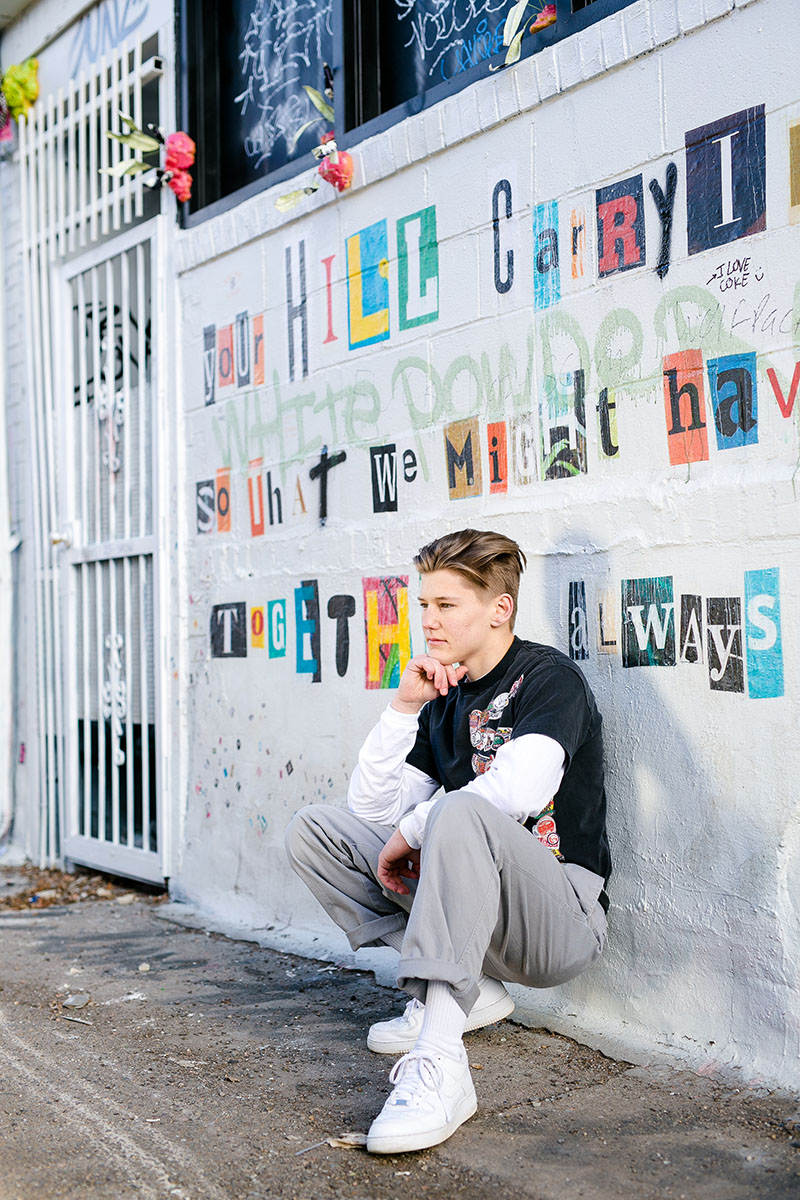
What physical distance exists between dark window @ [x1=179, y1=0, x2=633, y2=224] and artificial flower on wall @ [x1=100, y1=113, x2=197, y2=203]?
0.26 feet

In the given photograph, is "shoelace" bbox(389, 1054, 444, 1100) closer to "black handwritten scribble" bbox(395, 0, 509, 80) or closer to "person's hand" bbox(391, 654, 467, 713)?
"person's hand" bbox(391, 654, 467, 713)

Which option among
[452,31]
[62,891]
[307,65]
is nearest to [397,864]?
[452,31]

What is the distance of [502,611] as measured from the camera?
10.1 feet

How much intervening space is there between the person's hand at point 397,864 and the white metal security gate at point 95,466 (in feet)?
8.06

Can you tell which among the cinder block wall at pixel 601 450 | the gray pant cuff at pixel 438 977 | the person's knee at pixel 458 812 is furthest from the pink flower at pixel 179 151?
the gray pant cuff at pixel 438 977

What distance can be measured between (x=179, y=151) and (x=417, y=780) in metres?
3.17

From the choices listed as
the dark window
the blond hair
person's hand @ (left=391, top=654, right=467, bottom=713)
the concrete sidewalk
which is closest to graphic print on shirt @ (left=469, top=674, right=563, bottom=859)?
person's hand @ (left=391, top=654, right=467, bottom=713)

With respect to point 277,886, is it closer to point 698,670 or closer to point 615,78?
point 698,670

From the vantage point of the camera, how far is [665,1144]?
249cm

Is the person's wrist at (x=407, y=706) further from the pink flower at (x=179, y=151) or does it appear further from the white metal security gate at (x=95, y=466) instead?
the pink flower at (x=179, y=151)

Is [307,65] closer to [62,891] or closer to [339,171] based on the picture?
[339,171]

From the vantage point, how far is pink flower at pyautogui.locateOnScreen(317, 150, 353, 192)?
4211 mm

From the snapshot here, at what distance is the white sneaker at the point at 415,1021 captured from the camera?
310 centimetres

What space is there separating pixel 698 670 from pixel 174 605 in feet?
9.39
